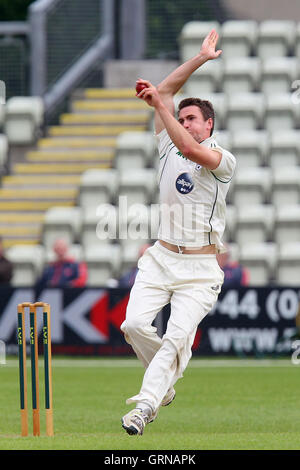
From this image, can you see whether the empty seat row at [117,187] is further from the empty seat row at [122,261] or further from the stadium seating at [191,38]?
the stadium seating at [191,38]

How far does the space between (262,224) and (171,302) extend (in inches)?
386

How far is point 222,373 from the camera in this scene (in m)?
13.6

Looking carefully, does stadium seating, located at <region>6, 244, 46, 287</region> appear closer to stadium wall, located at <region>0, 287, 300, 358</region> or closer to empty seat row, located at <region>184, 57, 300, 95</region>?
stadium wall, located at <region>0, 287, 300, 358</region>

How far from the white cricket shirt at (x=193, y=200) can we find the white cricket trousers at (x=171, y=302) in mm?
119

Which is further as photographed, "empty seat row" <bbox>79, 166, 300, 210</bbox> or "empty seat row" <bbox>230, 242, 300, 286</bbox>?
"empty seat row" <bbox>79, 166, 300, 210</bbox>

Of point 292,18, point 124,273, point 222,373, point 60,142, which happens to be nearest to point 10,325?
point 124,273

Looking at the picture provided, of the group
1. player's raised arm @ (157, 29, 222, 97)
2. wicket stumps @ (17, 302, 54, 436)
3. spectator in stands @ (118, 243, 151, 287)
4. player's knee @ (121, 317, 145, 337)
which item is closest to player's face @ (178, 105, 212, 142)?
player's raised arm @ (157, 29, 222, 97)

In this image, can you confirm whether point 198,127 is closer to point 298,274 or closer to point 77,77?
point 298,274

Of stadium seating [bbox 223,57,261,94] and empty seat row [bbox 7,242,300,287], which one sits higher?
stadium seating [bbox 223,57,261,94]

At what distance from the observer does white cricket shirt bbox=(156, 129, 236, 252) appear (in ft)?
24.7

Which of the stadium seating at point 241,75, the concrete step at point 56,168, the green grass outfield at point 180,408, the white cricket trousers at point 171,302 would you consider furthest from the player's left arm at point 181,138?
the stadium seating at point 241,75

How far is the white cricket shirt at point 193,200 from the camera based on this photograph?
7.54 meters

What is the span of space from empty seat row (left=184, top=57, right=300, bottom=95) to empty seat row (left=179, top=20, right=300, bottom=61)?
35 centimetres

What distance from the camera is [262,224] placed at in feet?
56.6
